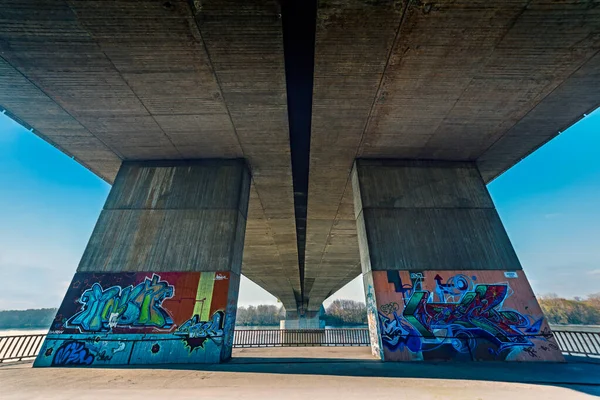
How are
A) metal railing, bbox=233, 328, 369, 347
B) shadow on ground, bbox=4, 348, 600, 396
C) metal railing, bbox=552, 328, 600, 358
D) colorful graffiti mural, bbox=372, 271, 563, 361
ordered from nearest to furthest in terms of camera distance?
shadow on ground, bbox=4, 348, 600, 396 → colorful graffiti mural, bbox=372, 271, 563, 361 → metal railing, bbox=552, 328, 600, 358 → metal railing, bbox=233, 328, 369, 347

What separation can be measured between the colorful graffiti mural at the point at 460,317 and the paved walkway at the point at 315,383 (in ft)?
4.21

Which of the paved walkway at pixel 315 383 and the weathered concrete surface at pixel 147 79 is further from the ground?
the weathered concrete surface at pixel 147 79

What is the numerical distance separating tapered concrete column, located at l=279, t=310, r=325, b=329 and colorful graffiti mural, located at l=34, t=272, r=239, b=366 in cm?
4794

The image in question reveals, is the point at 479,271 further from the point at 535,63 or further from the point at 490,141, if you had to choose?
the point at 535,63

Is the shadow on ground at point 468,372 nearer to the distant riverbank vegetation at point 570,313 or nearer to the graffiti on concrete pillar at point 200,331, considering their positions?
the graffiti on concrete pillar at point 200,331

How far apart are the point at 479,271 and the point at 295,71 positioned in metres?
10.2

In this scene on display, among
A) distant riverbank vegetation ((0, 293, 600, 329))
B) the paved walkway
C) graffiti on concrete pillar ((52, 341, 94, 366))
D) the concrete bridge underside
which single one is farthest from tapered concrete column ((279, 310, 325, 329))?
the paved walkway

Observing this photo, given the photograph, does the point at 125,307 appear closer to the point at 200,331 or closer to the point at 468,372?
the point at 200,331

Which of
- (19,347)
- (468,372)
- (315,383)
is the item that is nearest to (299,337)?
(468,372)

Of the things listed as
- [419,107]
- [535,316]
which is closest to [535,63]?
[419,107]

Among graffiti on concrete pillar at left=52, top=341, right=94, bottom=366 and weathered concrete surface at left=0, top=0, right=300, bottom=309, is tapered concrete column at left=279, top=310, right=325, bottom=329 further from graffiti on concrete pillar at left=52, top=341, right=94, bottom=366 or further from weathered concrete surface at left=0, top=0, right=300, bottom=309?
graffiti on concrete pillar at left=52, top=341, right=94, bottom=366

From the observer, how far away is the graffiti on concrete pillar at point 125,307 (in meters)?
9.78

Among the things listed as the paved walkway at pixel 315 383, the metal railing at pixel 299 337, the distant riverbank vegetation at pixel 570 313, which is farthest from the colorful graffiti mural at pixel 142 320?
the distant riverbank vegetation at pixel 570 313

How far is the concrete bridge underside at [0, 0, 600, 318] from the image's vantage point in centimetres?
733
